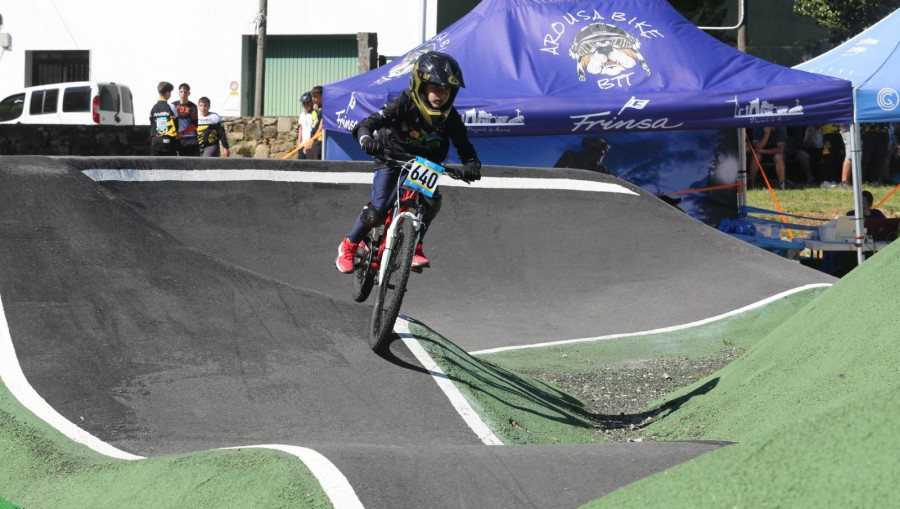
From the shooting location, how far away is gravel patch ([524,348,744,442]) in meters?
7.36

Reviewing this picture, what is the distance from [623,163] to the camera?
15609 millimetres

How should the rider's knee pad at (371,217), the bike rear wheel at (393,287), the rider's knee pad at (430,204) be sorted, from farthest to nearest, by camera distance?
the rider's knee pad at (371,217) → the rider's knee pad at (430,204) → the bike rear wheel at (393,287)

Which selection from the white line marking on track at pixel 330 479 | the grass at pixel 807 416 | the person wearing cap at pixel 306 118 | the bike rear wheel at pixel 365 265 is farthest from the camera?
the person wearing cap at pixel 306 118

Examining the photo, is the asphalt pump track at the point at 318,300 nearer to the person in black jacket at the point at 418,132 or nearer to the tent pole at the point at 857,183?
the person in black jacket at the point at 418,132

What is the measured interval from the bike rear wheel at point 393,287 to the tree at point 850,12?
21.0m

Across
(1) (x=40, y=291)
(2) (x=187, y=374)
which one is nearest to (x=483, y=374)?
(2) (x=187, y=374)

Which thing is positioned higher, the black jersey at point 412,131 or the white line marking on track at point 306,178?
the black jersey at point 412,131

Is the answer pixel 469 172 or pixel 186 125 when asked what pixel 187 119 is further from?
pixel 469 172

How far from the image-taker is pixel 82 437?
5344mm

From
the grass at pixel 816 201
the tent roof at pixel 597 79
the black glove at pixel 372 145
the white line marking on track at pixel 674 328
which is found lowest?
the white line marking on track at pixel 674 328

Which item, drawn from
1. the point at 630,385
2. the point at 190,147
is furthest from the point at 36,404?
the point at 190,147

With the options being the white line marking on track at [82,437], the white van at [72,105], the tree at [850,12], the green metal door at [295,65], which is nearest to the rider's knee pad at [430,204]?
the white line marking on track at [82,437]

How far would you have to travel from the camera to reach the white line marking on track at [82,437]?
417 centimetres

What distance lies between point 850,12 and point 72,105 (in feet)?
61.4
